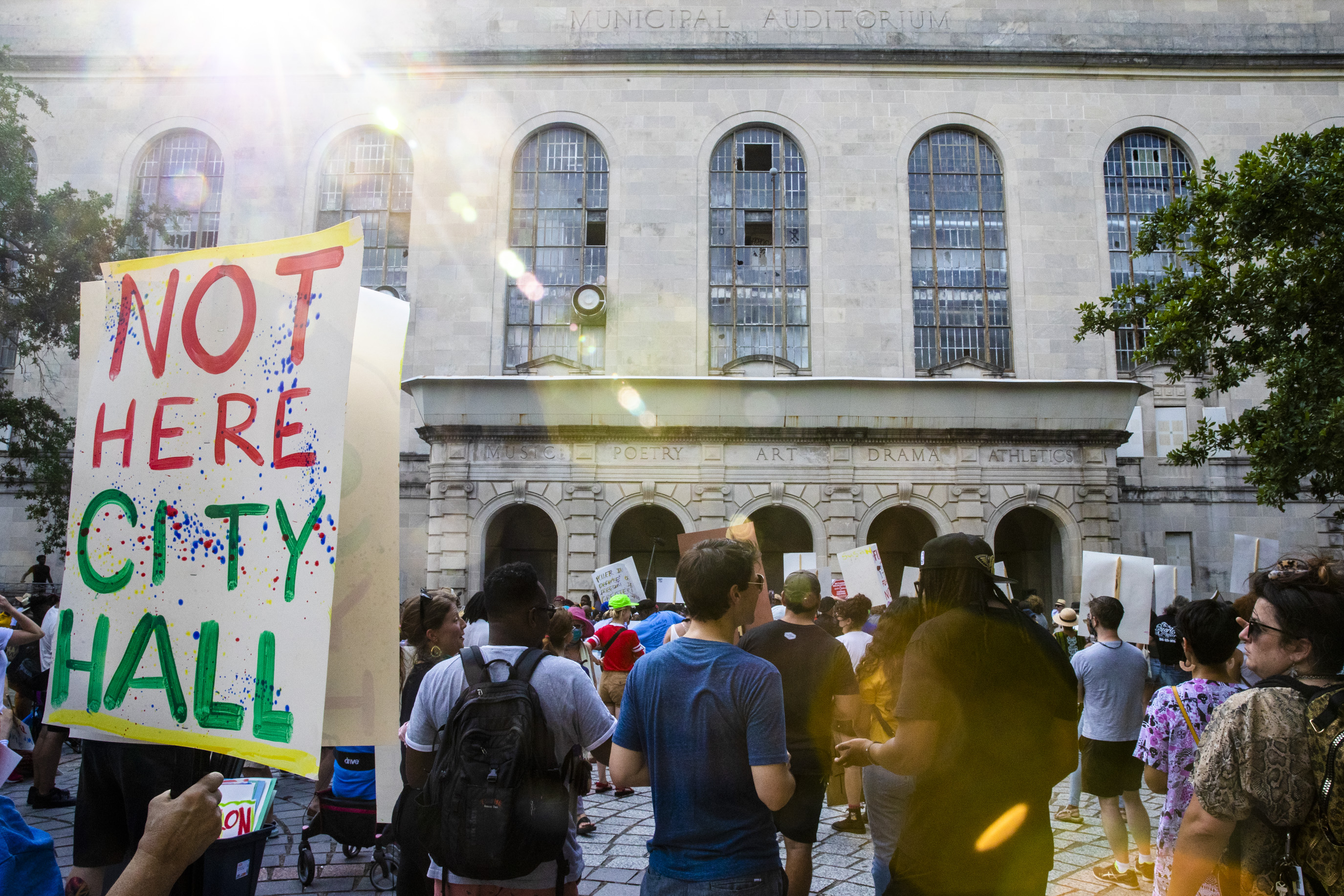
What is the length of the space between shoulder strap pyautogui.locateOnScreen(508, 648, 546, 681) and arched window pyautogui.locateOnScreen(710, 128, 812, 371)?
64.5 feet

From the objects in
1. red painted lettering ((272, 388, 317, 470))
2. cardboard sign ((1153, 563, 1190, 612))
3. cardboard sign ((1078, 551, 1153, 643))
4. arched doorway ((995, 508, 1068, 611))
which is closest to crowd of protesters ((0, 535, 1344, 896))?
red painted lettering ((272, 388, 317, 470))

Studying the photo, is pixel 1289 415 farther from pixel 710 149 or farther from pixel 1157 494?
pixel 710 149

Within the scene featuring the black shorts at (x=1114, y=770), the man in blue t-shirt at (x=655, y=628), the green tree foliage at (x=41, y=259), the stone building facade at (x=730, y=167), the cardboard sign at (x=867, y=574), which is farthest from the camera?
the stone building facade at (x=730, y=167)

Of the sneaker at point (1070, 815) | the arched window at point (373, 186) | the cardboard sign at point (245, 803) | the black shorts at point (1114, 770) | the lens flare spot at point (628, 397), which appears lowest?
the sneaker at point (1070, 815)

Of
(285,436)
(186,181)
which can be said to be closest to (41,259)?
(186,181)

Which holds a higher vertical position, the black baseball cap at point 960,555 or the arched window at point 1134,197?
the arched window at point 1134,197

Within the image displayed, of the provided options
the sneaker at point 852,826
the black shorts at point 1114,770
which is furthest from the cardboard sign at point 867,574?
the black shorts at point 1114,770

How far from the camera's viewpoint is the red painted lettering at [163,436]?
99.3 inches

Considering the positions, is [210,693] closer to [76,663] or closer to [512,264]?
[76,663]

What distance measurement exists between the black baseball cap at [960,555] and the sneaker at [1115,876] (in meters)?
4.12

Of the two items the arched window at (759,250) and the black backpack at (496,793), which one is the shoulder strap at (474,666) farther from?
the arched window at (759,250)

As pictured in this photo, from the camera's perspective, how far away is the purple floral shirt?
4195mm

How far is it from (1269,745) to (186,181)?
28072mm

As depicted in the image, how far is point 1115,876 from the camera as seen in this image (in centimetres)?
600
